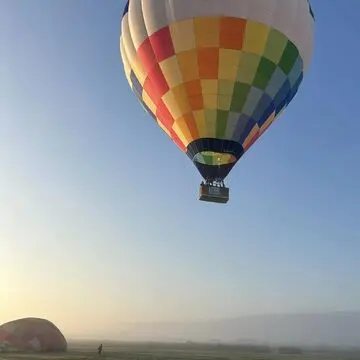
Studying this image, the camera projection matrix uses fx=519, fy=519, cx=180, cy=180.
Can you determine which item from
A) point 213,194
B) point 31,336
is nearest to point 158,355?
point 31,336

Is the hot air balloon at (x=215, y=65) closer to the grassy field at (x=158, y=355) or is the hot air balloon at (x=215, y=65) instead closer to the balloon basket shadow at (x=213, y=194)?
the balloon basket shadow at (x=213, y=194)

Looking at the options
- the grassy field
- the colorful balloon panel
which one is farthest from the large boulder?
the colorful balloon panel

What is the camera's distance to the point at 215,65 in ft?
72.9

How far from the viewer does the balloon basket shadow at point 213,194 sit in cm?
2291

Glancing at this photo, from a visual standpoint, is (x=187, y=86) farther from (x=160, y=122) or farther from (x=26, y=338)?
(x=26, y=338)

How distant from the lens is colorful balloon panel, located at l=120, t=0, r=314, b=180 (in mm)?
21984

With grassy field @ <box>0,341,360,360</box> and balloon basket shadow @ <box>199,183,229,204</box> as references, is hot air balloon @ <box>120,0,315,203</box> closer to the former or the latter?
balloon basket shadow @ <box>199,183,229,204</box>

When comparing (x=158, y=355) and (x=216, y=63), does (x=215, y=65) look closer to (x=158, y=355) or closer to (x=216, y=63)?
(x=216, y=63)

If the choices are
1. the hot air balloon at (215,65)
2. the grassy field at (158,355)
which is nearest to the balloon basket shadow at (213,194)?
the hot air balloon at (215,65)

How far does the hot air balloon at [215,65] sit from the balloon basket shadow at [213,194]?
0.14 feet

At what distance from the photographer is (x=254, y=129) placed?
2394 cm

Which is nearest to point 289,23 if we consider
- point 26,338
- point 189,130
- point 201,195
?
point 189,130

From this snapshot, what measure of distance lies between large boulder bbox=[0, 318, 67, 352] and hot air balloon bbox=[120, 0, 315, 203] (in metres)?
28.9

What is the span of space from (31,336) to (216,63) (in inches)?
1305
